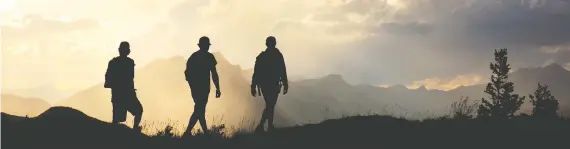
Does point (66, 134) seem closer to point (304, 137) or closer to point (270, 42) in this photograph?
point (304, 137)

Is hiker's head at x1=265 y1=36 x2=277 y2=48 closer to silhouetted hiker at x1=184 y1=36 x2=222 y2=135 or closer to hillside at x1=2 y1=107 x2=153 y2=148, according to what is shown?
silhouetted hiker at x1=184 y1=36 x2=222 y2=135

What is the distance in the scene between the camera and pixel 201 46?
13211mm

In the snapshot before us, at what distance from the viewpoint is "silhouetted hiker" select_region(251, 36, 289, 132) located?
14.1 m

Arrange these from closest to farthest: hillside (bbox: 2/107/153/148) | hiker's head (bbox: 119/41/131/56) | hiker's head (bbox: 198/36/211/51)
A: 1. hillside (bbox: 2/107/153/148)
2. hiker's head (bbox: 119/41/131/56)
3. hiker's head (bbox: 198/36/211/51)

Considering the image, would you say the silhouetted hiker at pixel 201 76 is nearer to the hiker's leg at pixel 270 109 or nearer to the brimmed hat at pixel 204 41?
the brimmed hat at pixel 204 41

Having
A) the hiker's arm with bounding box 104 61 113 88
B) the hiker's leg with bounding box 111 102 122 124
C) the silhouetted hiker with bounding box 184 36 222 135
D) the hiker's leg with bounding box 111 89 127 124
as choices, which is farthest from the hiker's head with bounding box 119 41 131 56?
the silhouetted hiker with bounding box 184 36 222 135

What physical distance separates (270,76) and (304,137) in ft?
8.95

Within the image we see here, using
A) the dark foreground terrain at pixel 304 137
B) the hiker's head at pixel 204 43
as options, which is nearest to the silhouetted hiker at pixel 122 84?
the dark foreground terrain at pixel 304 137

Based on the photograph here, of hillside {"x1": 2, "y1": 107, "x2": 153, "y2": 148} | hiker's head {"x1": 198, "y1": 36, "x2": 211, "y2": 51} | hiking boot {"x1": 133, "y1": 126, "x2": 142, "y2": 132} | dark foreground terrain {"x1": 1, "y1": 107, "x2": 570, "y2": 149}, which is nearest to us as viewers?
hillside {"x1": 2, "y1": 107, "x2": 153, "y2": 148}

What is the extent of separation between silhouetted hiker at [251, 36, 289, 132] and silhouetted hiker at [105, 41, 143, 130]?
286cm

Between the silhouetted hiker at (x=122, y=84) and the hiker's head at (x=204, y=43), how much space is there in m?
1.55

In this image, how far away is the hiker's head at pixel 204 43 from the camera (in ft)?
43.2

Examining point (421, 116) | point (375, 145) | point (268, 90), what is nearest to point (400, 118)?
point (421, 116)

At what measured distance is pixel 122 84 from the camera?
1295 centimetres
